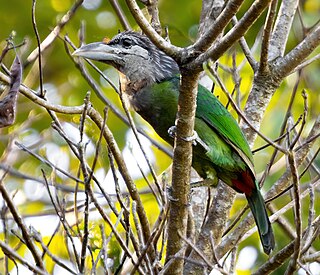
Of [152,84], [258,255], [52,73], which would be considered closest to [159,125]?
[152,84]

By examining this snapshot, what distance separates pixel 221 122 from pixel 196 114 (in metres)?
0.15

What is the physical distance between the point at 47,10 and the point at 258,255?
226cm

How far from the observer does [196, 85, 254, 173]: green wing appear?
4.02m

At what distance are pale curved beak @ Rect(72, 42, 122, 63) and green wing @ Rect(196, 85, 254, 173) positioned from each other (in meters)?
0.51

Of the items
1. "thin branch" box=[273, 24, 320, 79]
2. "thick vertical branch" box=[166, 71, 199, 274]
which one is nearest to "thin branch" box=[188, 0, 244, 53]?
"thick vertical branch" box=[166, 71, 199, 274]

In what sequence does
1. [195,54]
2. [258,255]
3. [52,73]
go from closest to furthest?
[195,54] < [258,255] < [52,73]

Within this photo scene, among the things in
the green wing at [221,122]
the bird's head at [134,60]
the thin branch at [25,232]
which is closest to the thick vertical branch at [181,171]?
the thin branch at [25,232]

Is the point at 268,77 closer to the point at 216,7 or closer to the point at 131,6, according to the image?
the point at 216,7

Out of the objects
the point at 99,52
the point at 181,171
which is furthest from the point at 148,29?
the point at 99,52

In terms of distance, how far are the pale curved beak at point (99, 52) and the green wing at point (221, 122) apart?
20.2 inches

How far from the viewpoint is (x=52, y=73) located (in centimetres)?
567

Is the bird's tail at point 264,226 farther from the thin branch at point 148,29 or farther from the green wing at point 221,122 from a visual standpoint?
the thin branch at point 148,29

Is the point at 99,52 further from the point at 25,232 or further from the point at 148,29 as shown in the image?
the point at 25,232

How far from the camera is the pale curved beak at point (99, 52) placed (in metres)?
3.77
